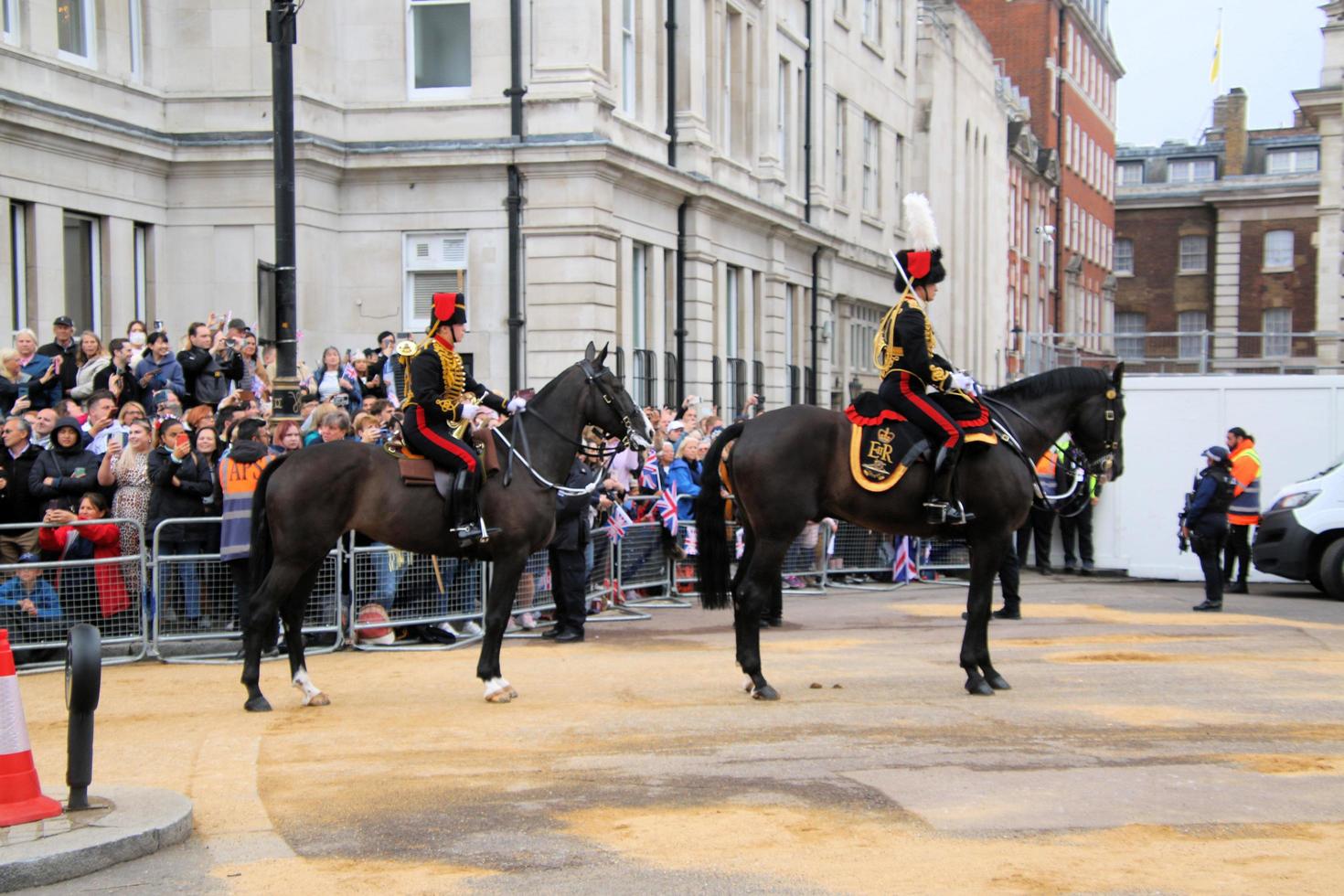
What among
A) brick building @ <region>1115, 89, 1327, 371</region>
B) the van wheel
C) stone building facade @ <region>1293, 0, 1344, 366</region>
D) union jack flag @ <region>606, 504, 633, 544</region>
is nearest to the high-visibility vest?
the van wheel

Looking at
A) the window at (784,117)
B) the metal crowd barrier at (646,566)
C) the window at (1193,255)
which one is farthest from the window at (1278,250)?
the metal crowd barrier at (646,566)

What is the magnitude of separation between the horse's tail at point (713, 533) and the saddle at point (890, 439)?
3.10 feet

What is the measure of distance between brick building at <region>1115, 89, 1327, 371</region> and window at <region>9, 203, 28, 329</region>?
48110 millimetres

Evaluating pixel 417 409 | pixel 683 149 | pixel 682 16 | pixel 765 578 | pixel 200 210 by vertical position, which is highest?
pixel 682 16

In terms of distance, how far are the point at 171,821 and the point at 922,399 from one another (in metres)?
6.25

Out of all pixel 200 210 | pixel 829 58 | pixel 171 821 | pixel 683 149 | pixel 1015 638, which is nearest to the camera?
pixel 171 821

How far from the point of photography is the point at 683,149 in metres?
28.8

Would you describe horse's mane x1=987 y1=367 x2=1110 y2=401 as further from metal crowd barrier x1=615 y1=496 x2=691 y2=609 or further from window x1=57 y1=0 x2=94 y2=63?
window x1=57 y1=0 x2=94 y2=63

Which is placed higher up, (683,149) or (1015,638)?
(683,149)

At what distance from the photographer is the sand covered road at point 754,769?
6.98 m

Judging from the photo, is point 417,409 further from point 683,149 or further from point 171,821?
point 683,149

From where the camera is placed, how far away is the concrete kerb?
Result: 6.83 meters

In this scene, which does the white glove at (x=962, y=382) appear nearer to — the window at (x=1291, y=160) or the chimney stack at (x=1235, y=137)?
the window at (x=1291, y=160)

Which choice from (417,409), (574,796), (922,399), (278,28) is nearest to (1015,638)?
(922,399)
